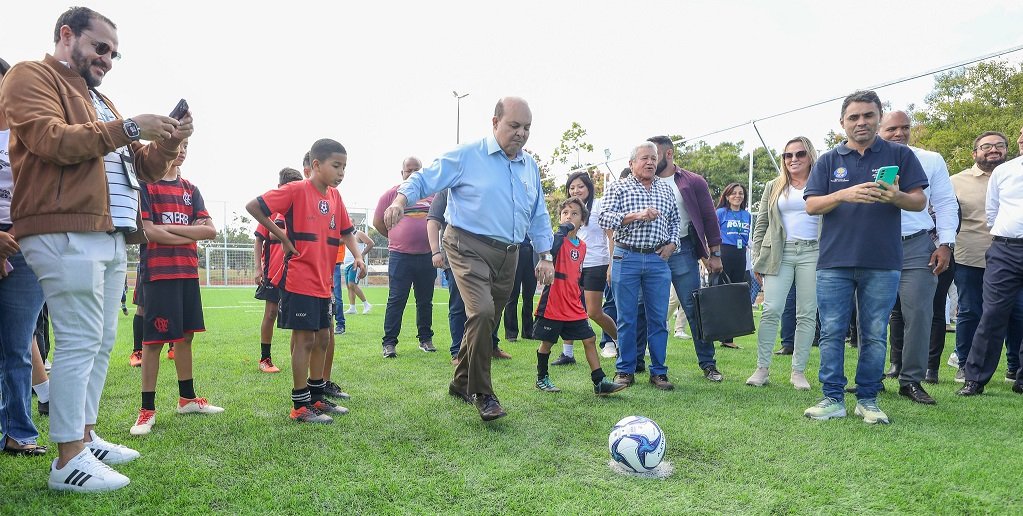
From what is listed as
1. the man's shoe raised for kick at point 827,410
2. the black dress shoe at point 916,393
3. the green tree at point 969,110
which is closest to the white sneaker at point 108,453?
the man's shoe raised for kick at point 827,410

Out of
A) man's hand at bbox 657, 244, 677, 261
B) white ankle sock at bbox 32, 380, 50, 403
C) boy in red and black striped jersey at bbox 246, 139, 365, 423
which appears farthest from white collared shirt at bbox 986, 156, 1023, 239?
white ankle sock at bbox 32, 380, 50, 403

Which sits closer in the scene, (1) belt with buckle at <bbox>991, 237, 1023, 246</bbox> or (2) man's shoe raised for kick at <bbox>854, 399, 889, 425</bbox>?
(2) man's shoe raised for kick at <bbox>854, 399, 889, 425</bbox>

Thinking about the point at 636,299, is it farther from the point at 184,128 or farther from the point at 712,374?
the point at 184,128

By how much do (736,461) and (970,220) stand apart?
4.10 metres

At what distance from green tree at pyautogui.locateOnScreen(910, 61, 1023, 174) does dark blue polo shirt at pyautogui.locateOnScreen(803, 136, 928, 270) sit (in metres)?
16.7

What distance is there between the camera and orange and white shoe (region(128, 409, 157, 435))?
3394mm

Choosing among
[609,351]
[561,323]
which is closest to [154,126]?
[561,323]

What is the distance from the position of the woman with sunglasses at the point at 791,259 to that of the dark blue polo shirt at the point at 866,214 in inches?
42.4

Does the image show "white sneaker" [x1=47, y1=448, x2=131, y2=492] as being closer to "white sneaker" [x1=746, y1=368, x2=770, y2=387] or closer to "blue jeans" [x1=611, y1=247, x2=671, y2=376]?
"blue jeans" [x1=611, y1=247, x2=671, y2=376]

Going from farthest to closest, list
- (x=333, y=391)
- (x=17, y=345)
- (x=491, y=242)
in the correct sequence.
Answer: (x=333, y=391) < (x=491, y=242) < (x=17, y=345)

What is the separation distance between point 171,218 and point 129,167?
128 cm

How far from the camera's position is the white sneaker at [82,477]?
251cm

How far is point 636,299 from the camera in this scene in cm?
502

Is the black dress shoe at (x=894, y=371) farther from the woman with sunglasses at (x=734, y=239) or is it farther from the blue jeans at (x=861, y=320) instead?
the woman with sunglasses at (x=734, y=239)
